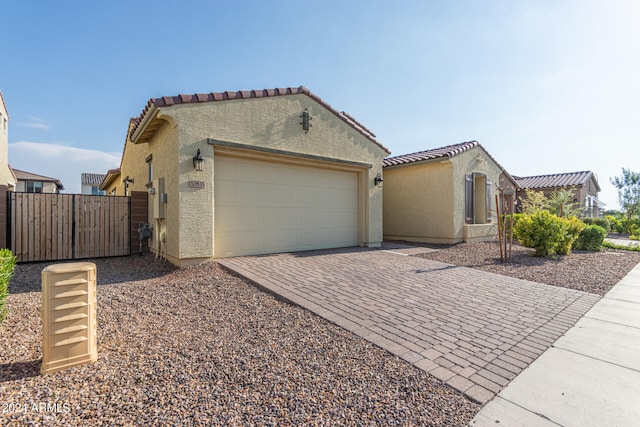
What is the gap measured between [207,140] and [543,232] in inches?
399

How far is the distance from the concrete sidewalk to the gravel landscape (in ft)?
1.23

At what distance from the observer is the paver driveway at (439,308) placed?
2803 millimetres

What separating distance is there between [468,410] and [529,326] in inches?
90.5

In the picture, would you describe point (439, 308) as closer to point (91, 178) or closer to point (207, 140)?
point (207, 140)

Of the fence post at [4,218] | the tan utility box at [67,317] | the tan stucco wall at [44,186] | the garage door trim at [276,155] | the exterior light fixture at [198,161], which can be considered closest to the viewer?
the tan utility box at [67,317]

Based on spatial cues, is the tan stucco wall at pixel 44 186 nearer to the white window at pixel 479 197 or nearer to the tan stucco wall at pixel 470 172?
the tan stucco wall at pixel 470 172

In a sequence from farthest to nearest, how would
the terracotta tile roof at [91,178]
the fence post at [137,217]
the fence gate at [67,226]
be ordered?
the terracotta tile roof at [91,178] → the fence post at [137,217] → the fence gate at [67,226]

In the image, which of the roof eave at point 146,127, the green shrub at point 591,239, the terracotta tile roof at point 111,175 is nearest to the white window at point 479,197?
the green shrub at point 591,239

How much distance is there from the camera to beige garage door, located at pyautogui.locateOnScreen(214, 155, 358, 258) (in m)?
7.42

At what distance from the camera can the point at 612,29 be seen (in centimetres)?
677

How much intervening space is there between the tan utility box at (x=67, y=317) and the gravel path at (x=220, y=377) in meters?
0.12

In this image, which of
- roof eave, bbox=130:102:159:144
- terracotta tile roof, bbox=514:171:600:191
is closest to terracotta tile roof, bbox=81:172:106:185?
roof eave, bbox=130:102:159:144

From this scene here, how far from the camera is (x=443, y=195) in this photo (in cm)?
1159

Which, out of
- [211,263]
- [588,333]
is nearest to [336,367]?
[588,333]
